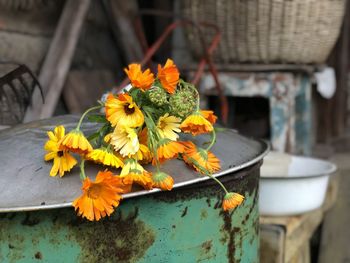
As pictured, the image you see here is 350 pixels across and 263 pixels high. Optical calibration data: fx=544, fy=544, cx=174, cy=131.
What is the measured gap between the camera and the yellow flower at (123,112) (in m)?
0.90

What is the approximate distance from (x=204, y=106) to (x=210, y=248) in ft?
4.26

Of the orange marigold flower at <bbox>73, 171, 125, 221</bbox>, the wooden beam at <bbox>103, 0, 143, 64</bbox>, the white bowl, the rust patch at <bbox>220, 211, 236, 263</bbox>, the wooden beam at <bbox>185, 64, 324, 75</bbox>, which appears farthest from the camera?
the wooden beam at <bbox>103, 0, 143, 64</bbox>

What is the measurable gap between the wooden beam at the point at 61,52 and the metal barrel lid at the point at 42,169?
2.13 feet

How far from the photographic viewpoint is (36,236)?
35.6 inches

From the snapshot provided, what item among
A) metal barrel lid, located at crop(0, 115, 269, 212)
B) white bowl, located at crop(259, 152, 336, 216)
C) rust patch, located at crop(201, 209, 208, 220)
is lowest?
white bowl, located at crop(259, 152, 336, 216)

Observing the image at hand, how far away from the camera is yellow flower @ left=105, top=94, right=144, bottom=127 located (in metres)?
0.90

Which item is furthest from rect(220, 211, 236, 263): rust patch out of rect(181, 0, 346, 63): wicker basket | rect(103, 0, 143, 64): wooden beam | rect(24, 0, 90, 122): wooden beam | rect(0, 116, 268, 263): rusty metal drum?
rect(103, 0, 143, 64): wooden beam

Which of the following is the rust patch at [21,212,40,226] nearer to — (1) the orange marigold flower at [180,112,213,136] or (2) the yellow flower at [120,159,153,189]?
(2) the yellow flower at [120,159,153,189]

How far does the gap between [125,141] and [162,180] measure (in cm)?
9

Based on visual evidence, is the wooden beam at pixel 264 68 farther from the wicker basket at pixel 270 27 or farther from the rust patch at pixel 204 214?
the rust patch at pixel 204 214

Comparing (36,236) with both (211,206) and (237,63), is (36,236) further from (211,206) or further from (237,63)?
(237,63)

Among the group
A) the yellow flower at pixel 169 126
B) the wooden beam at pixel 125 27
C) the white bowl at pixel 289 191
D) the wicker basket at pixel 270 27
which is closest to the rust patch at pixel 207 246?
the yellow flower at pixel 169 126

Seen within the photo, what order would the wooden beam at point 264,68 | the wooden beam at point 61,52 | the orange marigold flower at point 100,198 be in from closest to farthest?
the orange marigold flower at point 100,198 < the wooden beam at point 61,52 < the wooden beam at point 264,68

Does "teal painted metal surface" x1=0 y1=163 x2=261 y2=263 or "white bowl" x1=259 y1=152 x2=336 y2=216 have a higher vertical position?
"teal painted metal surface" x1=0 y1=163 x2=261 y2=263
